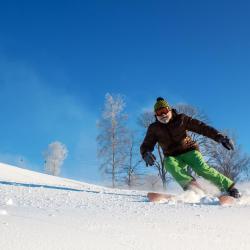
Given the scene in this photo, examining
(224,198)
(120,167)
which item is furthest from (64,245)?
(120,167)

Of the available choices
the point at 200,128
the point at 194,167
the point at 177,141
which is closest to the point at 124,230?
the point at 194,167

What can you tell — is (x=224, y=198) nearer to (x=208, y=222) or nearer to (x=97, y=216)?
(x=208, y=222)

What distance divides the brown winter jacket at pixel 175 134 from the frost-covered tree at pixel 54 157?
103 ft

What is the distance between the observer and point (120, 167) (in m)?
22.4

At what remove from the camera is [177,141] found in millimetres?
5066

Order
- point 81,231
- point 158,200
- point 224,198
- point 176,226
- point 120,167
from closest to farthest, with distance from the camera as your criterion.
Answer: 1. point 81,231
2. point 176,226
3. point 224,198
4. point 158,200
5. point 120,167

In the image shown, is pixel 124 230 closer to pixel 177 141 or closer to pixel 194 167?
pixel 194 167

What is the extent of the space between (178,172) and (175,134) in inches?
25.8

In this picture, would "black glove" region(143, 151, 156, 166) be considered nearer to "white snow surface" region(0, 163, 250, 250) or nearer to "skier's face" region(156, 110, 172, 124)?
"skier's face" region(156, 110, 172, 124)

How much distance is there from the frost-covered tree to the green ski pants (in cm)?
3170

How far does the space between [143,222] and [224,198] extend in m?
1.33

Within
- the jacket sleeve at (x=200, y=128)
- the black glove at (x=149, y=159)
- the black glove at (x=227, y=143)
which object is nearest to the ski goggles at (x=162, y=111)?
the jacket sleeve at (x=200, y=128)

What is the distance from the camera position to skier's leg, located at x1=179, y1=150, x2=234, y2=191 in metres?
4.38

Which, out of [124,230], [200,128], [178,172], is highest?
[200,128]
